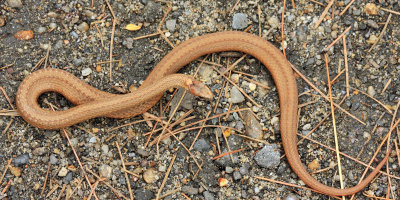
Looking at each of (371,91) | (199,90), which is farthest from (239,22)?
(371,91)

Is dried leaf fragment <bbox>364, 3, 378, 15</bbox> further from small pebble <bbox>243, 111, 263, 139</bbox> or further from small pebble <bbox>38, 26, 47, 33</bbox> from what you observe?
small pebble <bbox>38, 26, 47, 33</bbox>

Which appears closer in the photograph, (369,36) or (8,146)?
(8,146)

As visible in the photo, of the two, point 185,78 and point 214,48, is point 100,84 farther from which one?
point 214,48

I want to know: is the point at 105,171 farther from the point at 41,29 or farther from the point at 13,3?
the point at 13,3

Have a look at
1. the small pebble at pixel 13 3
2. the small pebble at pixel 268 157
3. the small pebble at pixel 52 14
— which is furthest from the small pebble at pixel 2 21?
the small pebble at pixel 268 157

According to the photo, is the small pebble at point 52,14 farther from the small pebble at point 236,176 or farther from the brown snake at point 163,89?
the small pebble at point 236,176

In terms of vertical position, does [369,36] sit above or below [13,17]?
above

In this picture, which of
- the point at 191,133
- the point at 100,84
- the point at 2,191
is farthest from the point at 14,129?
the point at 191,133
